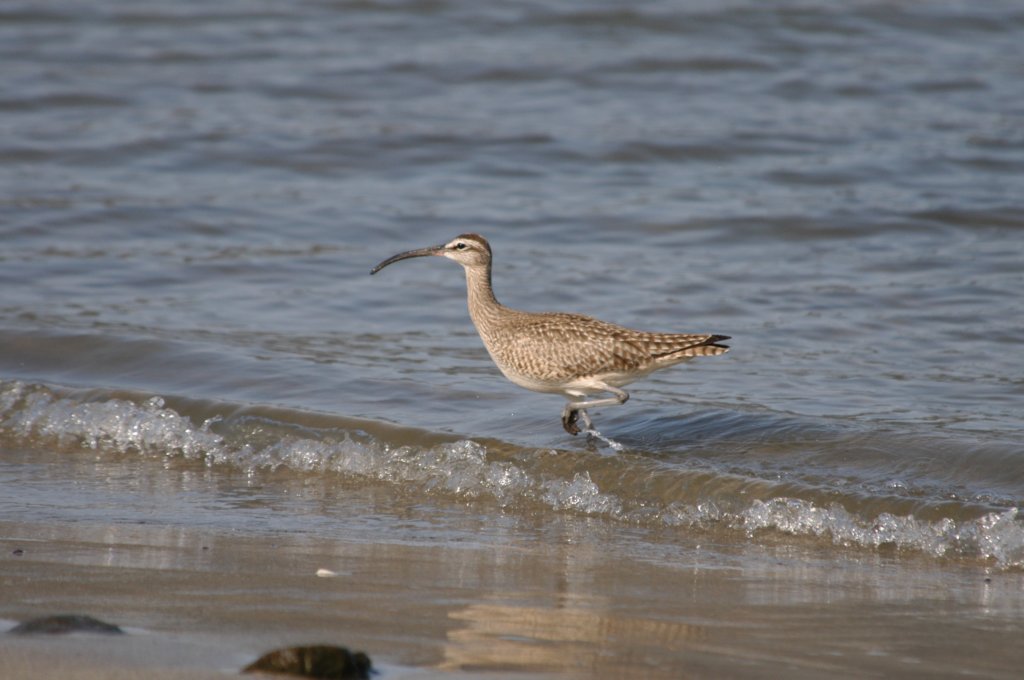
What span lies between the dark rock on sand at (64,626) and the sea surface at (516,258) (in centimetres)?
209

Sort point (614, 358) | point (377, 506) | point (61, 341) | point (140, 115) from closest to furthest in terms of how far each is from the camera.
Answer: point (377, 506), point (614, 358), point (61, 341), point (140, 115)

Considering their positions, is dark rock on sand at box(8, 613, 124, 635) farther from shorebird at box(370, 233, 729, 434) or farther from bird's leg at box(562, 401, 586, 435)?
bird's leg at box(562, 401, 586, 435)

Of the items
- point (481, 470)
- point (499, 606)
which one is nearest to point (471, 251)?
point (481, 470)

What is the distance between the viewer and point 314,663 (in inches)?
189

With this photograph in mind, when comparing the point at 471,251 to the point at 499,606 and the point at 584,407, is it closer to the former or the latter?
the point at 584,407

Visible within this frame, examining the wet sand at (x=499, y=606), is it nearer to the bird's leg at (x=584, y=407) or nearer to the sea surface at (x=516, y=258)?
the sea surface at (x=516, y=258)

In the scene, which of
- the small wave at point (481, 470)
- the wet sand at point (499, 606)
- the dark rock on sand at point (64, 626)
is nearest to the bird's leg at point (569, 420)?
the small wave at point (481, 470)

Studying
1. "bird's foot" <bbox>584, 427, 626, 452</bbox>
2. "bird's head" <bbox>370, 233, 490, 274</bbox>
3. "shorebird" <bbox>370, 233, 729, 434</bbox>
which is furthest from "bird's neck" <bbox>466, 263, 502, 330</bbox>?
"bird's foot" <bbox>584, 427, 626, 452</bbox>

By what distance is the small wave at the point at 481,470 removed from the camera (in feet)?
24.4

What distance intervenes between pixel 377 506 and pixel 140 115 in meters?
12.1

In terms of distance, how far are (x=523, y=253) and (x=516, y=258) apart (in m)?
0.18

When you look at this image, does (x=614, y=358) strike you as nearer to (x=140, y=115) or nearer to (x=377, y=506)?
(x=377, y=506)

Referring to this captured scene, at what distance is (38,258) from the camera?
1363 centimetres

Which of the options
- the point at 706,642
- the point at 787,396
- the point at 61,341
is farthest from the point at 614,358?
the point at 61,341
